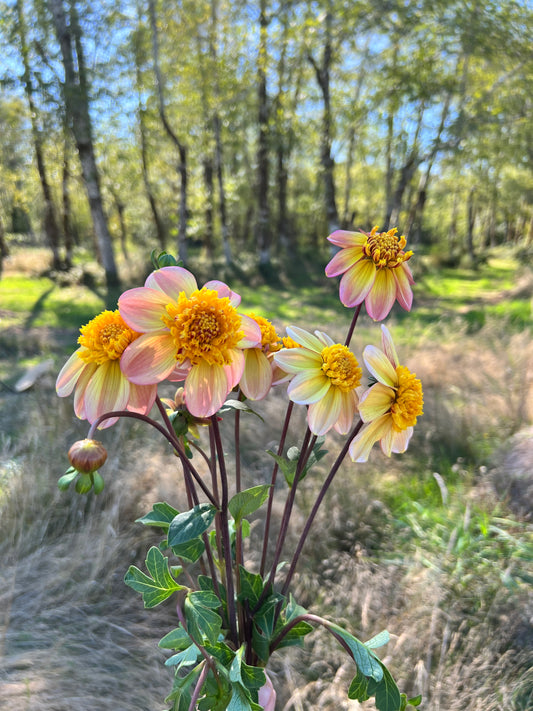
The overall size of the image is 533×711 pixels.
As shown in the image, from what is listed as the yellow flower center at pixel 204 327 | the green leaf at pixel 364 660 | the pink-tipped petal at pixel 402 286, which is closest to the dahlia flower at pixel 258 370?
the yellow flower center at pixel 204 327

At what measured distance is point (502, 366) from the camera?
349 centimetres

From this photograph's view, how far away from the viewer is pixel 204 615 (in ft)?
2.45

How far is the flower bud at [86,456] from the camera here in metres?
0.64

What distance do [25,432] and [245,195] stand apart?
684 inches

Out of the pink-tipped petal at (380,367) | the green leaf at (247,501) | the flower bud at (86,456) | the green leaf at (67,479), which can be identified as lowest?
the green leaf at (247,501)

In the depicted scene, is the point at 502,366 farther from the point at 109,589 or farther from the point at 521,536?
the point at 109,589

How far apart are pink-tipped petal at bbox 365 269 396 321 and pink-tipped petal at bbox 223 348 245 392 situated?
0.82ft

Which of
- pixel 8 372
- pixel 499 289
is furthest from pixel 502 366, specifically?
pixel 499 289

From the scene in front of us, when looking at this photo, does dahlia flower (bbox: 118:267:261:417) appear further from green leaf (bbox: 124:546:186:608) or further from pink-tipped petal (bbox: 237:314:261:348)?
green leaf (bbox: 124:546:186:608)

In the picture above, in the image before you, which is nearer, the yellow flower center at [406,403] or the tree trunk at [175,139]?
the yellow flower center at [406,403]

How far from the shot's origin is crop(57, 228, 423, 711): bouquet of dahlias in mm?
642

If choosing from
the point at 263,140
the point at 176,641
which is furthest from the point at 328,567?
the point at 263,140

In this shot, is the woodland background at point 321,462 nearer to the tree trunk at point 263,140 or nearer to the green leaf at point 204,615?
the tree trunk at point 263,140

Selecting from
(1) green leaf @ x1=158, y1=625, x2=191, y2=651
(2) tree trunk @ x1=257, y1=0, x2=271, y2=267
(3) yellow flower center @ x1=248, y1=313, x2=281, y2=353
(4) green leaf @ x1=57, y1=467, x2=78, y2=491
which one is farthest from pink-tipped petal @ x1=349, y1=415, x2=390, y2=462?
(2) tree trunk @ x1=257, y1=0, x2=271, y2=267
